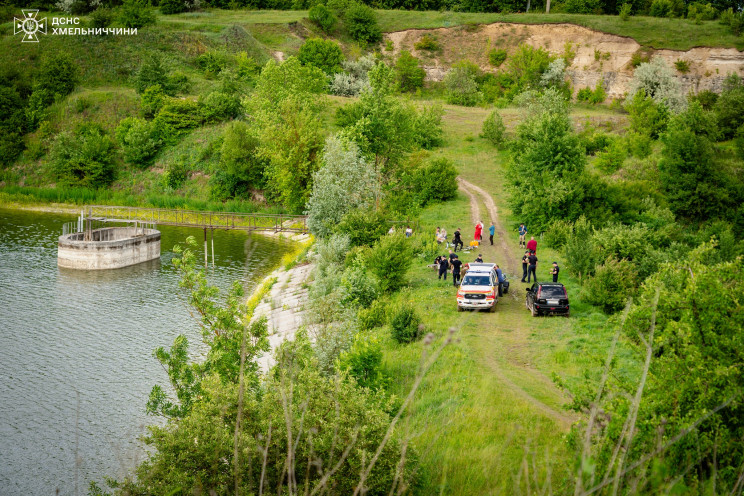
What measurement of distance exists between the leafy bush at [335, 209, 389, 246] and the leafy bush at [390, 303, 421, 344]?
11.7 meters

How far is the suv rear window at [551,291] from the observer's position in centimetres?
2625

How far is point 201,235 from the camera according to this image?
185ft

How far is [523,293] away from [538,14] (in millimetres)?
81732

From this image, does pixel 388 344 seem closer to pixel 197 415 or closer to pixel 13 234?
pixel 197 415

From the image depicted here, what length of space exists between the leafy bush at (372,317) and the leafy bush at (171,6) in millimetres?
93694

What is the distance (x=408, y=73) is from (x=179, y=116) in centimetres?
3478

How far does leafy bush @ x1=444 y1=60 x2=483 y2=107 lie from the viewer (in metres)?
83.8

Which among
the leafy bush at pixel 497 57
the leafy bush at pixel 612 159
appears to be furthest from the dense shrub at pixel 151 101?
the leafy bush at pixel 612 159

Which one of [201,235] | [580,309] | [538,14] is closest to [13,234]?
[201,235]

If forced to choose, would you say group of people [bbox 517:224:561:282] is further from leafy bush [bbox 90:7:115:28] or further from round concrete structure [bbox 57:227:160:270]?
leafy bush [bbox 90:7:115:28]

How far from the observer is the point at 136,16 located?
93.4 metres

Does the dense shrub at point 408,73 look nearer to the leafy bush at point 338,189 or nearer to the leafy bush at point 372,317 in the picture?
the leafy bush at point 338,189

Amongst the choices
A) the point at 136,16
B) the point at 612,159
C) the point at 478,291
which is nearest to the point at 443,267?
the point at 478,291

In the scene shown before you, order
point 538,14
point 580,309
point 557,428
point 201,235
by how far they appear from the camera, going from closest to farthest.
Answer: point 557,428, point 580,309, point 201,235, point 538,14
